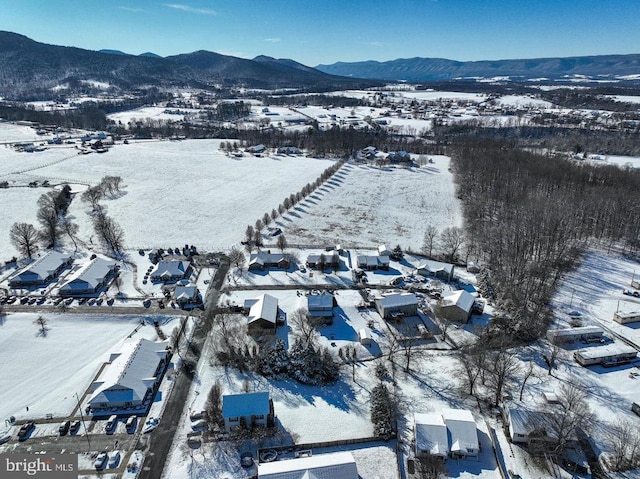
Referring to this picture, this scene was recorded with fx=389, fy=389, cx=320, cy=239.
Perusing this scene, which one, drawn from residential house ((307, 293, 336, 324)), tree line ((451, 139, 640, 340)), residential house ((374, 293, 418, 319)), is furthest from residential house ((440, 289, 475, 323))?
residential house ((307, 293, 336, 324))

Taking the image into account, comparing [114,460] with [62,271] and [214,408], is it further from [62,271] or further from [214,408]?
[62,271]

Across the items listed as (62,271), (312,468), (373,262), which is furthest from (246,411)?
(62,271)

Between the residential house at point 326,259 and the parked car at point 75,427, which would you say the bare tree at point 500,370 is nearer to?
the residential house at point 326,259

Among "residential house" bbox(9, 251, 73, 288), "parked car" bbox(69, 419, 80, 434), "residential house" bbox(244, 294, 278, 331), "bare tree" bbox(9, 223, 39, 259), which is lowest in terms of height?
"parked car" bbox(69, 419, 80, 434)

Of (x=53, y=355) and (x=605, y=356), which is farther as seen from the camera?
(x=53, y=355)

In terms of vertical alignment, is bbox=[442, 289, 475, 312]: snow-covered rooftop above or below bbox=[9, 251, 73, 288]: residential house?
Result: below

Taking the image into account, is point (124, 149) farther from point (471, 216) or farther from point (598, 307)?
point (598, 307)

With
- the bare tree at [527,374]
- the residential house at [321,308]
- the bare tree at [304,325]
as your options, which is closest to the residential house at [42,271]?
the bare tree at [304,325]

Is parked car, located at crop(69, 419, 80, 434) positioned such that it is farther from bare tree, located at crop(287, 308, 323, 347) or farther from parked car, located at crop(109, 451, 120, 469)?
bare tree, located at crop(287, 308, 323, 347)
